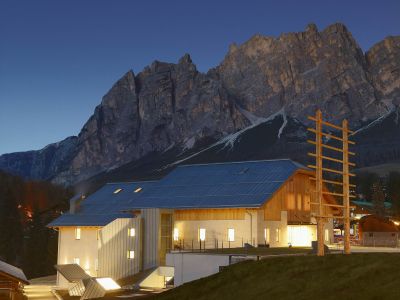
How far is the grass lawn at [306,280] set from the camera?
23.1m

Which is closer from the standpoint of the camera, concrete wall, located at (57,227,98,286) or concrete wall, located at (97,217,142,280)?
concrete wall, located at (97,217,142,280)

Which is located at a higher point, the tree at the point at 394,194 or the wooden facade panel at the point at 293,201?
the tree at the point at 394,194

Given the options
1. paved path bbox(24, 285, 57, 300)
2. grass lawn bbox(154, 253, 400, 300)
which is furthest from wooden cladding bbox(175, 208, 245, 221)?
grass lawn bbox(154, 253, 400, 300)

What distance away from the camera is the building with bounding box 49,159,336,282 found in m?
54.2

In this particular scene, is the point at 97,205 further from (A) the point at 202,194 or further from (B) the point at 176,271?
(B) the point at 176,271

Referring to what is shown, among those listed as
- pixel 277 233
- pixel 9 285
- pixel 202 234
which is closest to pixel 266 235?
pixel 277 233

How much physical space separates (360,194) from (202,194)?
460 feet

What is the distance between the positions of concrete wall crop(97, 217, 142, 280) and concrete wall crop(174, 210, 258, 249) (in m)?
4.44

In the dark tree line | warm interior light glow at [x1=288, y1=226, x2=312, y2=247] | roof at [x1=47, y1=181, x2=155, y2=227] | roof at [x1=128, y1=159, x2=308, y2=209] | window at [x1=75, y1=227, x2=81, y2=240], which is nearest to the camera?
roof at [x1=128, y1=159, x2=308, y2=209]

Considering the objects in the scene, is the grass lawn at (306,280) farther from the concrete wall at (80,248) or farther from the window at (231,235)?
the concrete wall at (80,248)

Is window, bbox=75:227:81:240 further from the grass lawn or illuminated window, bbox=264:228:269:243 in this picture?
the grass lawn

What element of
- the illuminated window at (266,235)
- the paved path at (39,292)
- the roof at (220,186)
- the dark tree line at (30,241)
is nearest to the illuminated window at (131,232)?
the roof at (220,186)

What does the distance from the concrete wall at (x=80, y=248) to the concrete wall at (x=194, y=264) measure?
67.4 feet

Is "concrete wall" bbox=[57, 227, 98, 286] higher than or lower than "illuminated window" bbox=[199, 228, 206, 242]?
lower
